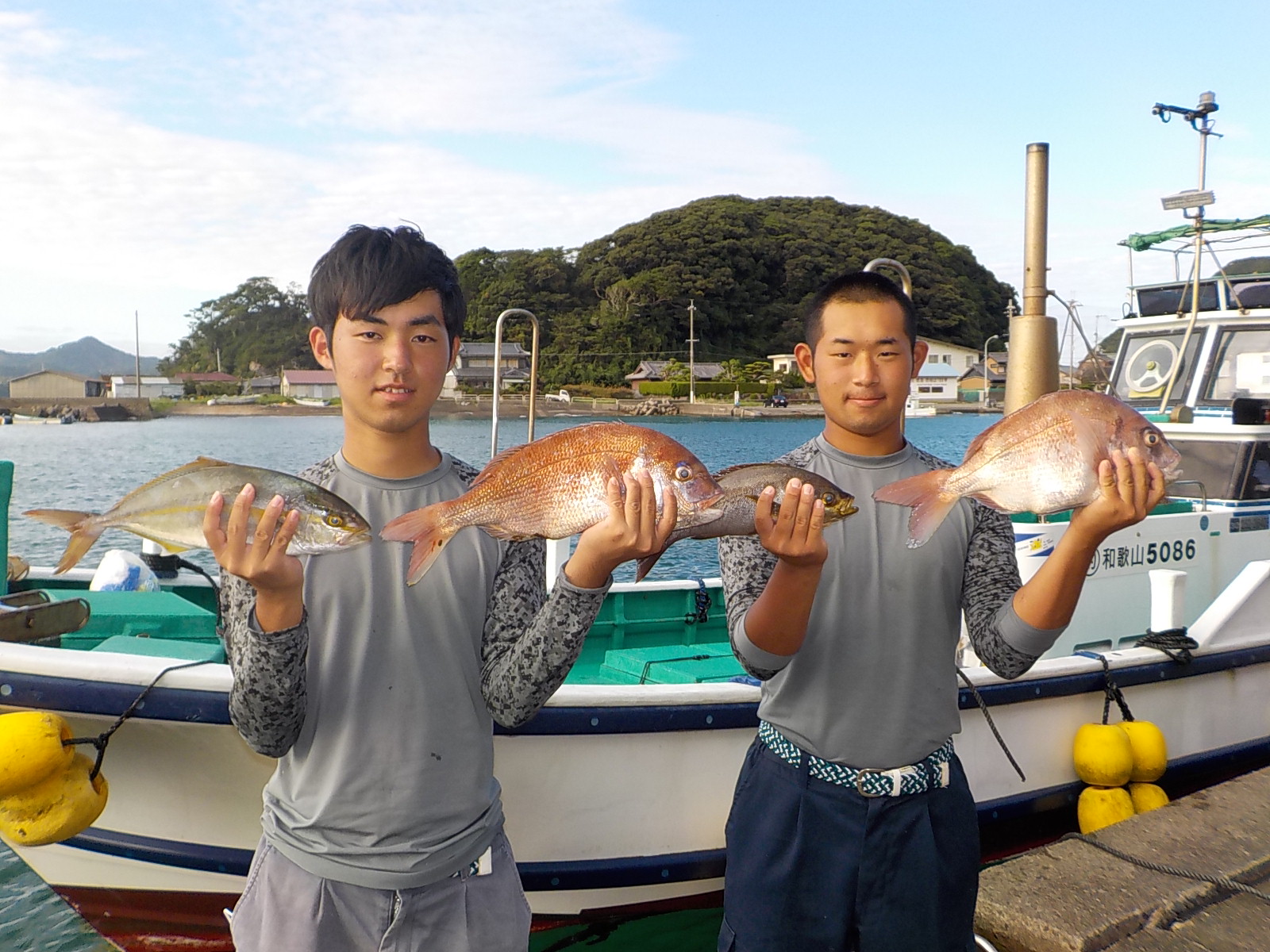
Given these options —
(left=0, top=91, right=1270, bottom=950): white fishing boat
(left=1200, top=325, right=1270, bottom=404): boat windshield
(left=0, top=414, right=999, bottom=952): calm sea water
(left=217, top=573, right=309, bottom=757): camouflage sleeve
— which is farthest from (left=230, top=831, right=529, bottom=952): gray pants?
(left=1200, top=325, right=1270, bottom=404): boat windshield

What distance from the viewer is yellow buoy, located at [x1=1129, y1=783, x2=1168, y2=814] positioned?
4.79 meters

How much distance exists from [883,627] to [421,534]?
111 centimetres

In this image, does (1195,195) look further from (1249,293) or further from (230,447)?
(230,447)

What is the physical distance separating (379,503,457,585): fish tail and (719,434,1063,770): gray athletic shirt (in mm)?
739

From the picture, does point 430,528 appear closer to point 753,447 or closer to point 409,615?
point 409,615

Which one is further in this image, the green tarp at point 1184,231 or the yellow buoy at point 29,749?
the green tarp at point 1184,231

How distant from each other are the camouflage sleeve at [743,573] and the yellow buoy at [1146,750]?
364 cm

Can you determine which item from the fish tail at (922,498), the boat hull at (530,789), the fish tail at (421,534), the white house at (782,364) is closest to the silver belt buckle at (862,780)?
the fish tail at (922,498)

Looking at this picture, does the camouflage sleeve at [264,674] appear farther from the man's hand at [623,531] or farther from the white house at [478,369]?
the white house at [478,369]

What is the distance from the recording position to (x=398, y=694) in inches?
72.9

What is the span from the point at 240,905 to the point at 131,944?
10.1 feet

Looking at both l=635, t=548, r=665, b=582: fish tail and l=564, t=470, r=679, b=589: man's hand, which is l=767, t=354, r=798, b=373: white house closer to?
l=635, t=548, r=665, b=582: fish tail

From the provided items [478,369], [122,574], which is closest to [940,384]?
[478,369]

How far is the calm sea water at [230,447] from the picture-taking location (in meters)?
17.4
